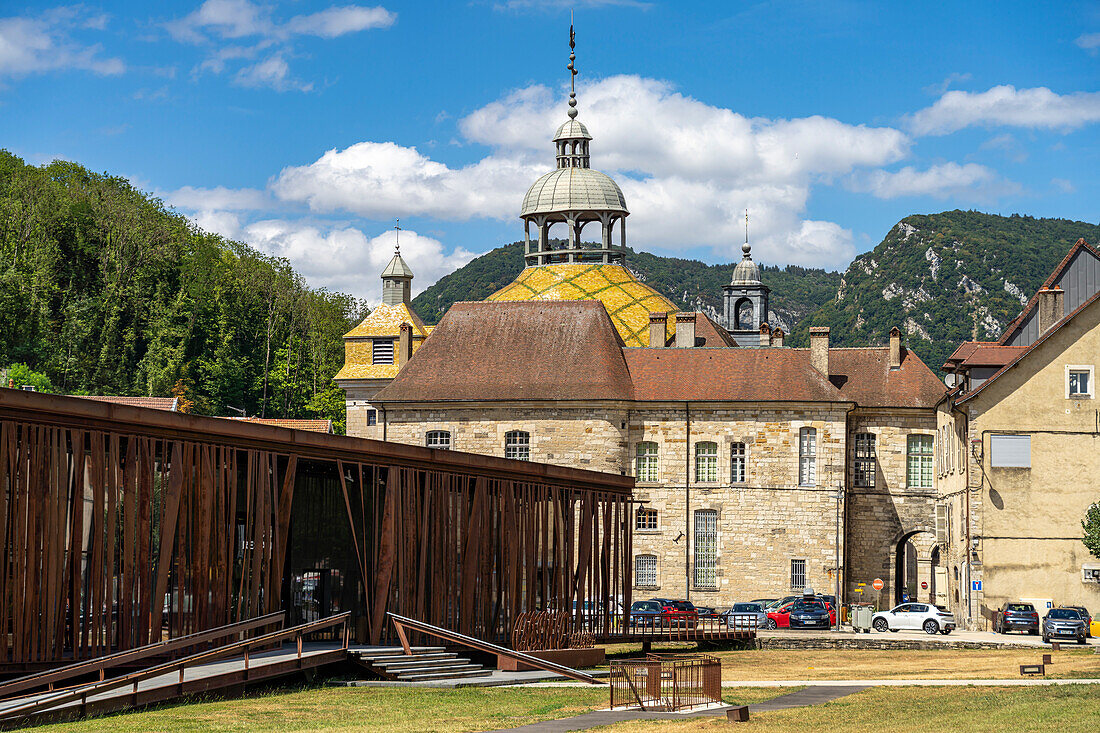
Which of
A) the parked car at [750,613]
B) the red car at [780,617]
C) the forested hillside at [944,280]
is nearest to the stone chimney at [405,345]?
the parked car at [750,613]

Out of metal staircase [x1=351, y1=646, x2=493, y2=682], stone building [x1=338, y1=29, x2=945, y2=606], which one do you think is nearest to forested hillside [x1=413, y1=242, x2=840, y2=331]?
stone building [x1=338, y1=29, x2=945, y2=606]

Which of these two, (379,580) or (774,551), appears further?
(774,551)

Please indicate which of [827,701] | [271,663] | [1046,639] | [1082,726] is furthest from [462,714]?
[1046,639]

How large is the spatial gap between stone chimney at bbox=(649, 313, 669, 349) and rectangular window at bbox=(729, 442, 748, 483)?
7510 mm

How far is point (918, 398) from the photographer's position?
5203 cm

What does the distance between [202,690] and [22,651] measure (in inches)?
101

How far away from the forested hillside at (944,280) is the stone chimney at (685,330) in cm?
6300

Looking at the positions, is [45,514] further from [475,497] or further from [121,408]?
[475,497]

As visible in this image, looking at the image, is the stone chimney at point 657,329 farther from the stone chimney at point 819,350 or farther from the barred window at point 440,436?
the barred window at point 440,436

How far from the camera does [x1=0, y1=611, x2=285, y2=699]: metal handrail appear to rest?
18.7m

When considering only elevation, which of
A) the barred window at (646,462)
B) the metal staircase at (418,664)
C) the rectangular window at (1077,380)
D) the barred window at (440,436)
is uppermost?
the rectangular window at (1077,380)

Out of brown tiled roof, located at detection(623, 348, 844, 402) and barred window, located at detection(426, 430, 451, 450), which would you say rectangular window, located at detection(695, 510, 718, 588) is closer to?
brown tiled roof, located at detection(623, 348, 844, 402)

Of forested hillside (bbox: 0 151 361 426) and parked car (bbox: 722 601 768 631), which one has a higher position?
forested hillside (bbox: 0 151 361 426)

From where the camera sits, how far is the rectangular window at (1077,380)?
42844 mm
